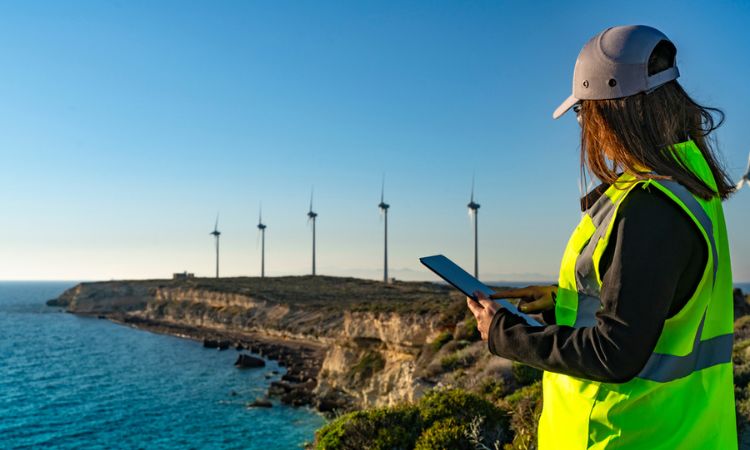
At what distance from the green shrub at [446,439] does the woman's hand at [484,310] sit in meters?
6.50

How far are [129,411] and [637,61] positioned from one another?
143 feet

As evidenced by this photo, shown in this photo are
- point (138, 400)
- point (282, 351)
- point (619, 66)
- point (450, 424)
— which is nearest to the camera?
point (619, 66)

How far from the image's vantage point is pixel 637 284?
1807mm

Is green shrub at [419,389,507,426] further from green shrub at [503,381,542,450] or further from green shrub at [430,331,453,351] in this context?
green shrub at [430,331,453,351]

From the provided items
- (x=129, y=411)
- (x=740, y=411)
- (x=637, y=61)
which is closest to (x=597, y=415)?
(x=637, y=61)

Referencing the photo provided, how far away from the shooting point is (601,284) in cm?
200

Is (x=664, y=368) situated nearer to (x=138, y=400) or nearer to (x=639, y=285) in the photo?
(x=639, y=285)

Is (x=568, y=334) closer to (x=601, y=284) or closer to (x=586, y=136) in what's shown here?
(x=601, y=284)

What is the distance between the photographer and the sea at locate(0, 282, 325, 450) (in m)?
32.0

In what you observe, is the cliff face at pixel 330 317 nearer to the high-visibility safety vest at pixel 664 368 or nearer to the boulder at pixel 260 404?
the boulder at pixel 260 404

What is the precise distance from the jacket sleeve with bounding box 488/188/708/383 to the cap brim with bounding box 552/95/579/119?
0.54m

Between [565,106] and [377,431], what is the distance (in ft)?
28.7

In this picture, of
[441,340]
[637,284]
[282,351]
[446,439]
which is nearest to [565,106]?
[637,284]

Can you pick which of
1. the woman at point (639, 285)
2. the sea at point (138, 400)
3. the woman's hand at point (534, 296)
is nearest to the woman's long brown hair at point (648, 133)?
the woman at point (639, 285)
